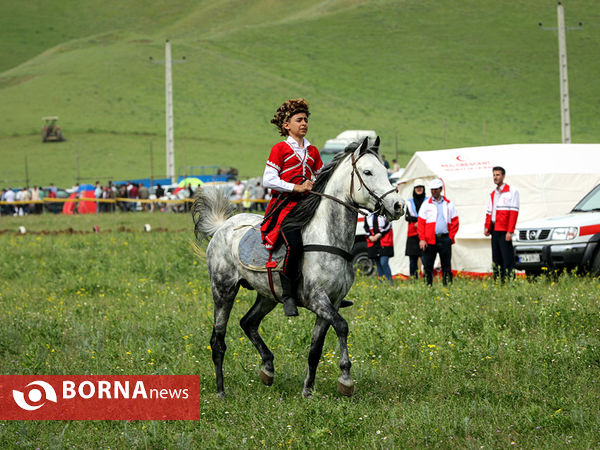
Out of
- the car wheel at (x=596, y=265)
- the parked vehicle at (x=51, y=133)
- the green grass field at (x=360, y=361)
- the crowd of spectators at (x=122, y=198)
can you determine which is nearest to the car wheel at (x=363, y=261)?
the green grass field at (x=360, y=361)

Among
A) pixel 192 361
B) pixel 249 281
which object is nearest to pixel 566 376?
pixel 249 281

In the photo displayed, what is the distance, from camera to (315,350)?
771 centimetres

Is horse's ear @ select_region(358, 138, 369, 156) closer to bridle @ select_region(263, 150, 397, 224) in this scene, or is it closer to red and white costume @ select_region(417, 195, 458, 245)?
bridle @ select_region(263, 150, 397, 224)

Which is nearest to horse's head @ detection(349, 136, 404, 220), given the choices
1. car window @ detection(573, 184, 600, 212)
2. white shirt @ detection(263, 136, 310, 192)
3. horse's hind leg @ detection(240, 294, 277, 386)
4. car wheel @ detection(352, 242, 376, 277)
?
white shirt @ detection(263, 136, 310, 192)

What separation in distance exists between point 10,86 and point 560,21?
83379mm

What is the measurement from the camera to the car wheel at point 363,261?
18.2m

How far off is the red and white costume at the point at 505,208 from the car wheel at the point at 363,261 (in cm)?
393

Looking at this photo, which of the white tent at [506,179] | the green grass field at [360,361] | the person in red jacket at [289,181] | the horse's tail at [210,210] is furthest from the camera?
the white tent at [506,179]

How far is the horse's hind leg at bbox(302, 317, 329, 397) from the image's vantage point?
769 centimetres

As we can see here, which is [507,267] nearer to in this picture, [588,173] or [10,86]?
[588,173]

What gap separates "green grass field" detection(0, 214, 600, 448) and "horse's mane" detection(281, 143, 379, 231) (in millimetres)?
1644

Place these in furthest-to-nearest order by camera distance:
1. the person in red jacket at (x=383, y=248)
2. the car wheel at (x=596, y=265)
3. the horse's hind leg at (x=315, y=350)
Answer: the person in red jacket at (x=383, y=248) → the car wheel at (x=596, y=265) → the horse's hind leg at (x=315, y=350)

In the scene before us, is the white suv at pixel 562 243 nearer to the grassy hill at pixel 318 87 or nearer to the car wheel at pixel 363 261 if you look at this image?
the car wheel at pixel 363 261

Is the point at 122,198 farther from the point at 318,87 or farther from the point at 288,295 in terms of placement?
the point at 318,87
